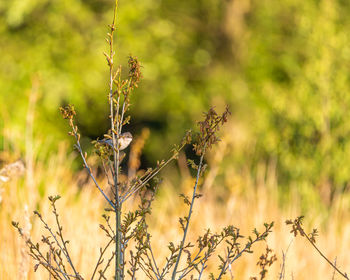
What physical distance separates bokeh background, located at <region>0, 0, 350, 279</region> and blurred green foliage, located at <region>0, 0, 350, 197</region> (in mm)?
22

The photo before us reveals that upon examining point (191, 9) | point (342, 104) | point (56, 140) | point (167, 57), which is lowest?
point (342, 104)

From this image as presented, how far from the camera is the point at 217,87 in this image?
9.43 m

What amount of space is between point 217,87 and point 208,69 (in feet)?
1.80

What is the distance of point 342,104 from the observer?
19.6 feet

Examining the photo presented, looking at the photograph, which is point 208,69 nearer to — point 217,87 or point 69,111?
point 217,87

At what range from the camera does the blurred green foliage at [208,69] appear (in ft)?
20.0

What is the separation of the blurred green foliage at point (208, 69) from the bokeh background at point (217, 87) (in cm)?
2

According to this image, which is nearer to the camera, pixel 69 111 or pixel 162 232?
pixel 69 111

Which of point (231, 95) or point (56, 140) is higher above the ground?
point (231, 95)

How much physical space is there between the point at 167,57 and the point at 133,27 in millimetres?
797

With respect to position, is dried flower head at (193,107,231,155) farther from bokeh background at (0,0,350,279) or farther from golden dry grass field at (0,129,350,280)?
bokeh background at (0,0,350,279)

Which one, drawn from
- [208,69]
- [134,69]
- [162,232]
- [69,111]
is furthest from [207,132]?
[208,69]

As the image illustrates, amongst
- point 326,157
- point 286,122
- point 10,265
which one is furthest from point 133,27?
point 10,265

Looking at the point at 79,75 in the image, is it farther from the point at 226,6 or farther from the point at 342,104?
the point at 342,104
